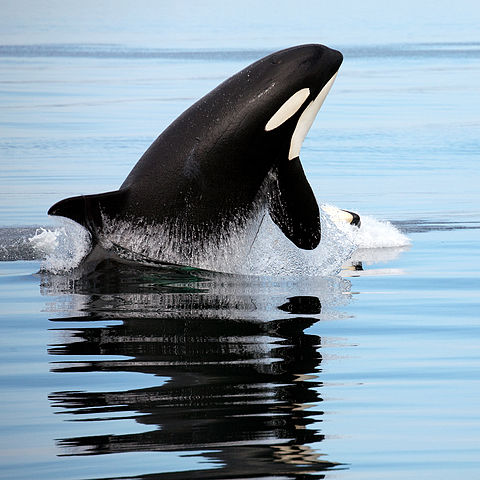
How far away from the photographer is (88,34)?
7562cm

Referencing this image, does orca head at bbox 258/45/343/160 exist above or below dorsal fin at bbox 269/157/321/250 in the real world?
above

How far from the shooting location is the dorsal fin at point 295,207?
43.1 feet

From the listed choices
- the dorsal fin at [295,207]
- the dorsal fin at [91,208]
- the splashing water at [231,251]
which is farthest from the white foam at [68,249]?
the dorsal fin at [295,207]

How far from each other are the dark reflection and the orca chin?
1.69ft

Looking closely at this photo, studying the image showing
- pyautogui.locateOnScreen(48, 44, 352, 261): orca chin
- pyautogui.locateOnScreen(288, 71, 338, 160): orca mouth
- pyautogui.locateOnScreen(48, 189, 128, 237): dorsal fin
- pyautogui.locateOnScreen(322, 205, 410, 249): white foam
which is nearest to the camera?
pyautogui.locateOnScreen(48, 189, 128, 237): dorsal fin

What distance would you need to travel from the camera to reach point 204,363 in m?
8.67

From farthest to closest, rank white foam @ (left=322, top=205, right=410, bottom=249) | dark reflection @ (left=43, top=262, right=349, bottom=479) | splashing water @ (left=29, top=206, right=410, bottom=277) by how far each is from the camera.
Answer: white foam @ (left=322, top=205, right=410, bottom=249), splashing water @ (left=29, top=206, right=410, bottom=277), dark reflection @ (left=43, top=262, right=349, bottom=479)

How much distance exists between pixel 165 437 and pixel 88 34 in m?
70.2

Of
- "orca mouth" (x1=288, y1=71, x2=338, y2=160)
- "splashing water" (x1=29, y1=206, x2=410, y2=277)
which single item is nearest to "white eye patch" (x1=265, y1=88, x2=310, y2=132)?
"orca mouth" (x1=288, y1=71, x2=338, y2=160)

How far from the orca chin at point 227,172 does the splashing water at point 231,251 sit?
0.05 m

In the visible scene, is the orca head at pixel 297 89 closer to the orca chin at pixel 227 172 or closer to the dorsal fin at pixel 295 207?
the orca chin at pixel 227 172

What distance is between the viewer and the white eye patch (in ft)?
42.8

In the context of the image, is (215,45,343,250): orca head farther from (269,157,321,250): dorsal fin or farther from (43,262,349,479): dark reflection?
(43,262,349,479): dark reflection

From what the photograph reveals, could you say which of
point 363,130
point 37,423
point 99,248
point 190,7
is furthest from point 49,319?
point 190,7
